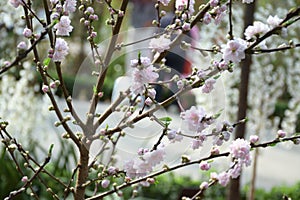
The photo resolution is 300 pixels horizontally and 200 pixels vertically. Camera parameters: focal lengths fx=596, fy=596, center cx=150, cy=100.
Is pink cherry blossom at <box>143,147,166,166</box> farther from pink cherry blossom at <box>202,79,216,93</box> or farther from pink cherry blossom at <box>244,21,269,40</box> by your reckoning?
pink cherry blossom at <box>244,21,269,40</box>

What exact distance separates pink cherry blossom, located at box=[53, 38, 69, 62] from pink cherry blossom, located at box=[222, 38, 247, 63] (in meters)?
0.37

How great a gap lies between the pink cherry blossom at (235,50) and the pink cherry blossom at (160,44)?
0.77 ft

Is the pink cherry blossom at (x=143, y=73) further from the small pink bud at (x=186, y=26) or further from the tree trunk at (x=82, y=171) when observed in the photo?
the tree trunk at (x=82, y=171)

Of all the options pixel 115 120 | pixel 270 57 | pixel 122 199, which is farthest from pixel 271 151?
pixel 115 120

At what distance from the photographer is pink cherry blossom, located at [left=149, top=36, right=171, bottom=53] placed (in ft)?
4.81

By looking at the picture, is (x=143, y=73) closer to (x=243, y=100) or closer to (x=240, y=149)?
(x=240, y=149)

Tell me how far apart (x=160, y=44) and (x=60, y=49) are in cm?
25

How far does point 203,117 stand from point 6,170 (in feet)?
7.18

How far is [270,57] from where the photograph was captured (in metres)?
5.32

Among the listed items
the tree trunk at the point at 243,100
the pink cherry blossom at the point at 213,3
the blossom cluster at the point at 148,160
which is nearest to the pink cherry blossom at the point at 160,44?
the pink cherry blossom at the point at 213,3

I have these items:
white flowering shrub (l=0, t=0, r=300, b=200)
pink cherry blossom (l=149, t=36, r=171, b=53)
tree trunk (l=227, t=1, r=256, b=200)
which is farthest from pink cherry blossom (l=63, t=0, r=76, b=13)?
tree trunk (l=227, t=1, r=256, b=200)

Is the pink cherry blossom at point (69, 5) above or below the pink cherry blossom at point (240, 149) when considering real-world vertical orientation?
above

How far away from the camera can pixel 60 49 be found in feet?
4.53

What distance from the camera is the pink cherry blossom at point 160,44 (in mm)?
1465
